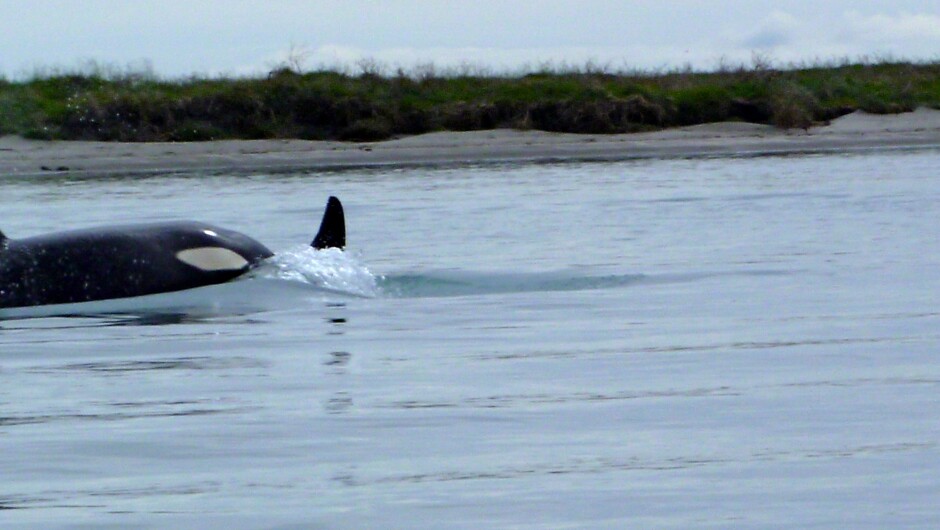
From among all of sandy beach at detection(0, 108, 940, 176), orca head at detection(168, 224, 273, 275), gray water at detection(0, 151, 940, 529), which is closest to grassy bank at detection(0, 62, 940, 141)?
sandy beach at detection(0, 108, 940, 176)

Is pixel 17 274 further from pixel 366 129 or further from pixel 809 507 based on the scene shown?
pixel 366 129

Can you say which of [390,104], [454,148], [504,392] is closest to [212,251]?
[504,392]

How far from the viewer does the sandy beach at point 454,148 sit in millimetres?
25891

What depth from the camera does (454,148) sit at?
2839 centimetres

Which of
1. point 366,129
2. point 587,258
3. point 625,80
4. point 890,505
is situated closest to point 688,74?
point 625,80

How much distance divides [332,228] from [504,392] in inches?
148

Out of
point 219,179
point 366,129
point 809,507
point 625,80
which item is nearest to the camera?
point 809,507

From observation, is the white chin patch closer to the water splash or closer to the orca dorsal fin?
the water splash

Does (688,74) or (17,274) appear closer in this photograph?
(17,274)

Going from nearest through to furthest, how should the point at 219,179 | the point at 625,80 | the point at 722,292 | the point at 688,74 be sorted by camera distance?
the point at 722,292 < the point at 219,179 < the point at 625,80 < the point at 688,74

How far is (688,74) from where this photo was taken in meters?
40.8

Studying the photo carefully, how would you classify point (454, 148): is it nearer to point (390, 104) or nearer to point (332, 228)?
point (390, 104)

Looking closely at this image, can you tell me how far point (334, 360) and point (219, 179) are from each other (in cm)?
1698

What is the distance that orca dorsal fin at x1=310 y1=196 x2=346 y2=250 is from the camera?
340 inches
